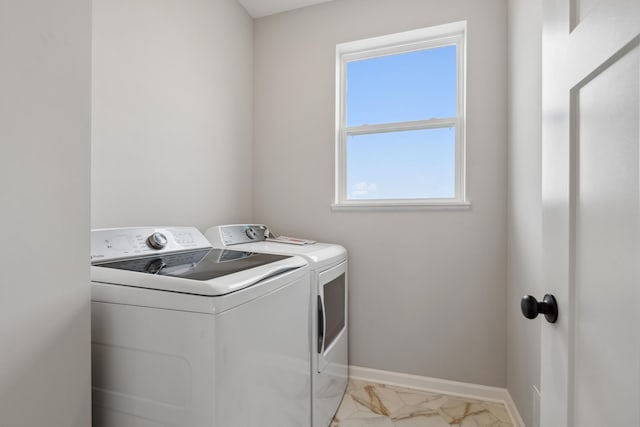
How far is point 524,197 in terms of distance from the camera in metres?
1.52

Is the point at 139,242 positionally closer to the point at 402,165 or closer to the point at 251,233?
the point at 251,233

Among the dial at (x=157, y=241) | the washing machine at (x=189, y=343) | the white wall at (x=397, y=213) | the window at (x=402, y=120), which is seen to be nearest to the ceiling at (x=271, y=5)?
the white wall at (x=397, y=213)

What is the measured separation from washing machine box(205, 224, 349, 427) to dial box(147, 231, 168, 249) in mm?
345

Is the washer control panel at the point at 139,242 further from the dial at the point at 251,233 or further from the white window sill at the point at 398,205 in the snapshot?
the white window sill at the point at 398,205

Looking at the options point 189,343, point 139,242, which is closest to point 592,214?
point 189,343

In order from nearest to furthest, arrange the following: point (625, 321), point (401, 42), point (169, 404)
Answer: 1. point (625, 321)
2. point (169, 404)
3. point (401, 42)

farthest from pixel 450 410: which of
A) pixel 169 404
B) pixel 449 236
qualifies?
pixel 169 404

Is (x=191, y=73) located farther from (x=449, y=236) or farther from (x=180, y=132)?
(x=449, y=236)

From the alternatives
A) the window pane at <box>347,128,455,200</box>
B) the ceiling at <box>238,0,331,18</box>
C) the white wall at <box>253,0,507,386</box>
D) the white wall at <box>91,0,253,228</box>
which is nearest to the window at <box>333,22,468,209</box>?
the window pane at <box>347,128,455,200</box>

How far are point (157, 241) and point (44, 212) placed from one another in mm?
667

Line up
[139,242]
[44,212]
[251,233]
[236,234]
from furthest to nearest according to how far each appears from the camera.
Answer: [251,233], [236,234], [139,242], [44,212]

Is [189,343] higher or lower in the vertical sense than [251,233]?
lower

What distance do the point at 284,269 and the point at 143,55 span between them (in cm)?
130

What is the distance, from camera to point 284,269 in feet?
3.74
